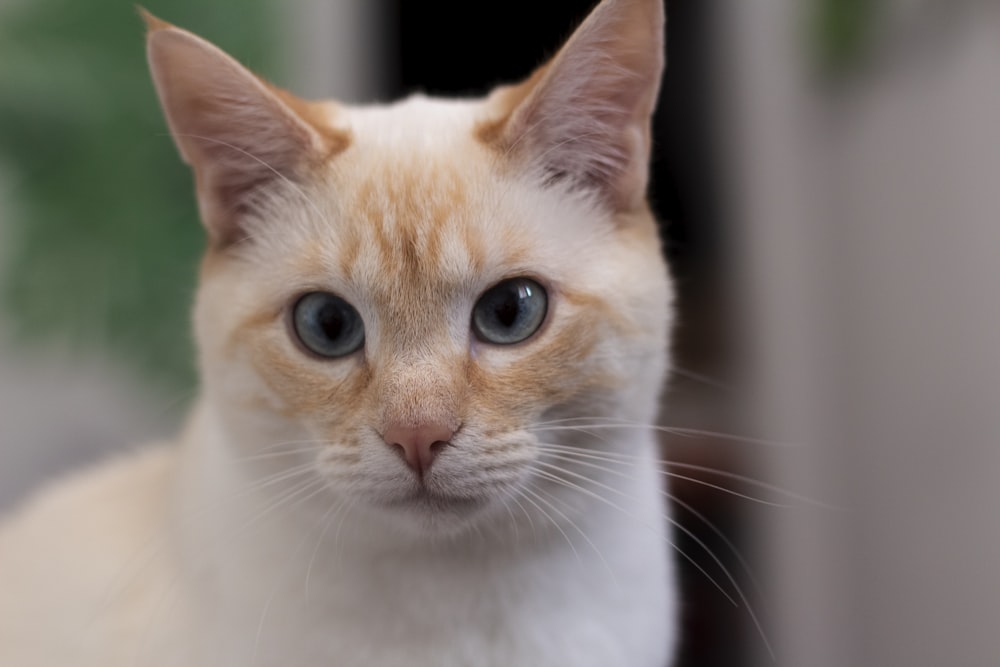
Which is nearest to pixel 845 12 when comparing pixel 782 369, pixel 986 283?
pixel 986 283

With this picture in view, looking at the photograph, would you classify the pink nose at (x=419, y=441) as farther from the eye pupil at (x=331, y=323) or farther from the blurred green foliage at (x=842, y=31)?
the blurred green foliage at (x=842, y=31)

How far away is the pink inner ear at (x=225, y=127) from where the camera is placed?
1.11 m

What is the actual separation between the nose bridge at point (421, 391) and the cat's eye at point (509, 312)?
8cm

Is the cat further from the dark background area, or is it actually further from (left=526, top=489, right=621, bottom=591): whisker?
the dark background area

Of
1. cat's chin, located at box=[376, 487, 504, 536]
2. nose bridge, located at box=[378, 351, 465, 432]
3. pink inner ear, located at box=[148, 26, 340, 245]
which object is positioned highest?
pink inner ear, located at box=[148, 26, 340, 245]

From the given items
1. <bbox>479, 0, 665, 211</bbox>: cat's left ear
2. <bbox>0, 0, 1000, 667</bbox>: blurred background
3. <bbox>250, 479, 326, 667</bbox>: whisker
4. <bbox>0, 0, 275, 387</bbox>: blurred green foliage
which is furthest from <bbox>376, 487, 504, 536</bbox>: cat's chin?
<bbox>0, 0, 275, 387</bbox>: blurred green foliage

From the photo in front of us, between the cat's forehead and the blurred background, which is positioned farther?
the blurred background

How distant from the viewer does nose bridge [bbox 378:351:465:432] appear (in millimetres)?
1035

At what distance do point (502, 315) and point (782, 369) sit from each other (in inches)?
79.0

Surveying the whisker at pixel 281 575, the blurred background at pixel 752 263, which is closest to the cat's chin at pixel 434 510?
the whisker at pixel 281 575

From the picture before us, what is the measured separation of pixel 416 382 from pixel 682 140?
2.02m

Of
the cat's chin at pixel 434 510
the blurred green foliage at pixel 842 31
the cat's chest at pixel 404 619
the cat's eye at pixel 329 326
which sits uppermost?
the blurred green foliage at pixel 842 31

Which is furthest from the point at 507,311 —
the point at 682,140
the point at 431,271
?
the point at 682,140

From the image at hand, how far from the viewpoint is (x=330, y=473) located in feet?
3.58
